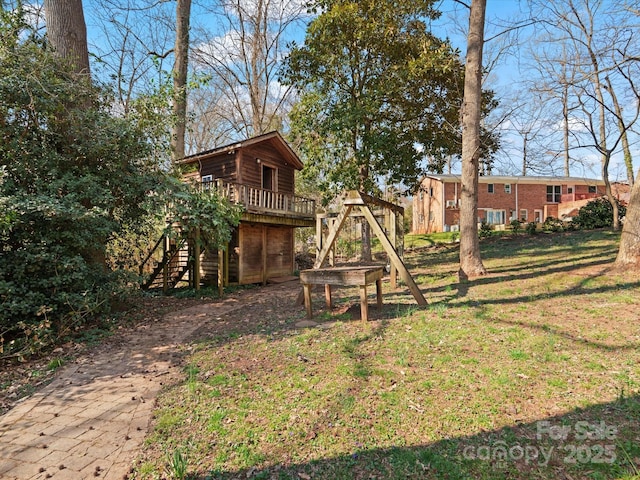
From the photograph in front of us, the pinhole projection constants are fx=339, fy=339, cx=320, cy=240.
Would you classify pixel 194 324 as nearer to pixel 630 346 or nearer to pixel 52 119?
pixel 52 119

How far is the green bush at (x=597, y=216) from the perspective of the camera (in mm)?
19672

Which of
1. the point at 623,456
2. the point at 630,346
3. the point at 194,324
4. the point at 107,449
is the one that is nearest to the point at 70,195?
the point at 194,324

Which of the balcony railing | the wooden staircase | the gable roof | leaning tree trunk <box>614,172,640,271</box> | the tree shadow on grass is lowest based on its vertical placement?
the tree shadow on grass

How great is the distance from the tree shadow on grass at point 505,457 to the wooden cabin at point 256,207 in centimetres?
1010

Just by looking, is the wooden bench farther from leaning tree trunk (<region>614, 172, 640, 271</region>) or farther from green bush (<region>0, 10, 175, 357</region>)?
leaning tree trunk (<region>614, 172, 640, 271</region>)

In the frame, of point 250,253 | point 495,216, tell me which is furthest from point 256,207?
point 495,216

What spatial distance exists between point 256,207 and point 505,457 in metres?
11.1

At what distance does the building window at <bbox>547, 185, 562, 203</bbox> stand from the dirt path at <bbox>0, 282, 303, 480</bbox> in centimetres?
3635

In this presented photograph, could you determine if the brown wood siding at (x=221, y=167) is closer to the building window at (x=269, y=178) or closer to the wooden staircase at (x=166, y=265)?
the building window at (x=269, y=178)

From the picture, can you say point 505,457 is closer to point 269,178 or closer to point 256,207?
point 256,207

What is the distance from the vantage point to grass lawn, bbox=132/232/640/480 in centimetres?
264

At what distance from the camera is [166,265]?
1195 centimetres

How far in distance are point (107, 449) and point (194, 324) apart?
446 cm

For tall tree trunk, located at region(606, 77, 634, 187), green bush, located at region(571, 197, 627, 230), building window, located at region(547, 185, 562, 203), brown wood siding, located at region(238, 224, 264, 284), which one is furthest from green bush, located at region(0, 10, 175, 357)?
building window, located at region(547, 185, 562, 203)
